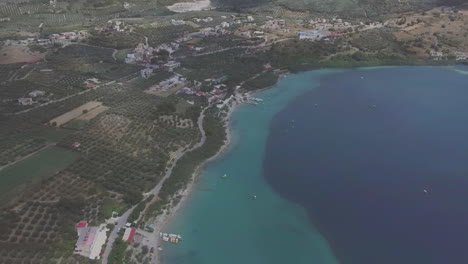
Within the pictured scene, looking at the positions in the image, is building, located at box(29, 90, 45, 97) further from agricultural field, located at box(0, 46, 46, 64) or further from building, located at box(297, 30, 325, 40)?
building, located at box(297, 30, 325, 40)

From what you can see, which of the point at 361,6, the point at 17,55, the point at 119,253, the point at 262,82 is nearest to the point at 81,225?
the point at 119,253

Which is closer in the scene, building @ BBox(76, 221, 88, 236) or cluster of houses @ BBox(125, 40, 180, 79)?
building @ BBox(76, 221, 88, 236)

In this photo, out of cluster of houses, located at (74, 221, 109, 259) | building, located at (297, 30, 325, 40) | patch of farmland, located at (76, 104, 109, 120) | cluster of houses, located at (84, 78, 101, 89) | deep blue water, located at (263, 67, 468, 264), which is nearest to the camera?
cluster of houses, located at (74, 221, 109, 259)

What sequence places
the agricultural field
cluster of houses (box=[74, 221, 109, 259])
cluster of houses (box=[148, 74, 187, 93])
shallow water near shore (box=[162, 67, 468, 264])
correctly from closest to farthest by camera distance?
cluster of houses (box=[74, 221, 109, 259]) < shallow water near shore (box=[162, 67, 468, 264]) < cluster of houses (box=[148, 74, 187, 93]) < the agricultural field

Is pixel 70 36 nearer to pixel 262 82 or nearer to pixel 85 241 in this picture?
pixel 262 82

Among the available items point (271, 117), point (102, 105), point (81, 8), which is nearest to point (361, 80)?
point (271, 117)

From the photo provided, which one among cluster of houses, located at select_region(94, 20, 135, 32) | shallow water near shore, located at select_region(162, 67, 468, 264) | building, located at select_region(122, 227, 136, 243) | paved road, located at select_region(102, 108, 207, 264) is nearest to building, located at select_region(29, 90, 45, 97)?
paved road, located at select_region(102, 108, 207, 264)
